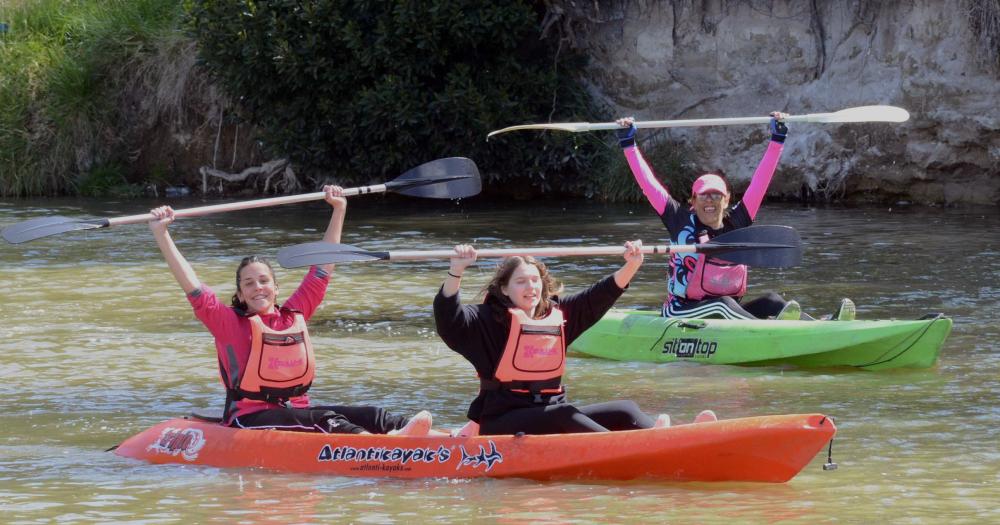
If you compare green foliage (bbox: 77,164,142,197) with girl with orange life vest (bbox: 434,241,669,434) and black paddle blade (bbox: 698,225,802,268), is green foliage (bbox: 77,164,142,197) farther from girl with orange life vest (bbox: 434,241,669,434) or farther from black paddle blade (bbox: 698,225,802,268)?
girl with orange life vest (bbox: 434,241,669,434)

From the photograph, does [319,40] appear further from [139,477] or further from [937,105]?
[139,477]

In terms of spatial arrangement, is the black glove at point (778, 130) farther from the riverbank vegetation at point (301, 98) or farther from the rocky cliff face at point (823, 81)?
the riverbank vegetation at point (301, 98)

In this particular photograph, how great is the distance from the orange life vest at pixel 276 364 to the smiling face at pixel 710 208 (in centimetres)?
268

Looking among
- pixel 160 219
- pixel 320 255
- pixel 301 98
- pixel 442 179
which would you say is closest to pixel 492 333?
pixel 320 255

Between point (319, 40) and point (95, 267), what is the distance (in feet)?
16.0

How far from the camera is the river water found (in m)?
4.91

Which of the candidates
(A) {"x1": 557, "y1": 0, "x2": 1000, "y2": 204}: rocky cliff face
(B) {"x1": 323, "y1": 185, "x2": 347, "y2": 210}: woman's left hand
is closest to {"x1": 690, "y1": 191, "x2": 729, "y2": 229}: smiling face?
(B) {"x1": 323, "y1": 185, "x2": 347, "y2": 210}: woman's left hand

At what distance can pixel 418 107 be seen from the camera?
52.4ft

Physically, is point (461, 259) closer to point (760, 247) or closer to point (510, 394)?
point (510, 394)

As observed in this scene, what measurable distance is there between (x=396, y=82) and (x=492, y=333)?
10858mm

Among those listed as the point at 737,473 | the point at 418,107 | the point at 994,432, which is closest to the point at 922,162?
the point at 418,107

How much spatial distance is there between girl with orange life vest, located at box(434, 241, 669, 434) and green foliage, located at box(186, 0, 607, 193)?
10431 mm

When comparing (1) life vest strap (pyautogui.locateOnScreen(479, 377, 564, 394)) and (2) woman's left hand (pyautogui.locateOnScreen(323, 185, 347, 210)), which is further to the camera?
(2) woman's left hand (pyautogui.locateOnScreen(323, 185, 347, 210))

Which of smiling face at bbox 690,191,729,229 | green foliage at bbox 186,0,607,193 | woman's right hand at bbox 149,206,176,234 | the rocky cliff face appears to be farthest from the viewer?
green foliage at bbox 186,0,607,193
